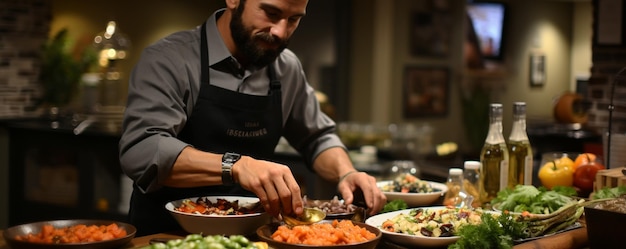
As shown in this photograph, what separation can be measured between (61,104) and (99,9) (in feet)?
8.01

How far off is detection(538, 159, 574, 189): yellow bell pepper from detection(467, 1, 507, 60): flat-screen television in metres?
7.17

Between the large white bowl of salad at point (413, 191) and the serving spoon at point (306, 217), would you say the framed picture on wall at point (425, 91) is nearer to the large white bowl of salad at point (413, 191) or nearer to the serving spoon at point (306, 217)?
the large white bowl of salad at point (413, 191)

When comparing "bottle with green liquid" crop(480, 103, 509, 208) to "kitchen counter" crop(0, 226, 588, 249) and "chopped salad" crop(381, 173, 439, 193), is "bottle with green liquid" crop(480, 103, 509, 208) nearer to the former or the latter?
"chopped salad" crop(381, 173, 439, 193)

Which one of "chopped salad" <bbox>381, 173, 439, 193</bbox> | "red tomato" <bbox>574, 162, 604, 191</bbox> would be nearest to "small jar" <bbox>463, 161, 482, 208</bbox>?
"chopped salad" <bbox>381, 173, 439, 193</bbox>

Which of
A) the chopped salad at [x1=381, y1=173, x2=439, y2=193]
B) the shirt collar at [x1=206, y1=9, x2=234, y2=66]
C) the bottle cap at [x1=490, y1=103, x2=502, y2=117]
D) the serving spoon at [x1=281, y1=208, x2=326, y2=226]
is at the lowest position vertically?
the chopped salad at [x1=381, y1=173, x2=439, y2=193]

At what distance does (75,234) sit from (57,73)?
493cm

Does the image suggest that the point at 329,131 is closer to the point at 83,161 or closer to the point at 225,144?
the point at 225,144

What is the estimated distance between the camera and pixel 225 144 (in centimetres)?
283

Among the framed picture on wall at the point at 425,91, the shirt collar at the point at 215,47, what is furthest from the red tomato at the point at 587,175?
the framed picture on wall at the point at 425,91

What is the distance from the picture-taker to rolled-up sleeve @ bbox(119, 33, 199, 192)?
244 cm

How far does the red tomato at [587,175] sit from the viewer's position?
9.69 feet

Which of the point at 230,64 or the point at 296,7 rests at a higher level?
the point at 296,7

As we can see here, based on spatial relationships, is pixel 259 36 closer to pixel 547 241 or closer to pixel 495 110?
pixel 495 110

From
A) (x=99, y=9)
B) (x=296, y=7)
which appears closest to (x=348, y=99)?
(x=99, y=9)
